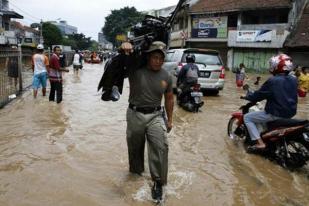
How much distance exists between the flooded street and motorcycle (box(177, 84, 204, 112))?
142 centimetres

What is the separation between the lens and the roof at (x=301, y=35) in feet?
91.3

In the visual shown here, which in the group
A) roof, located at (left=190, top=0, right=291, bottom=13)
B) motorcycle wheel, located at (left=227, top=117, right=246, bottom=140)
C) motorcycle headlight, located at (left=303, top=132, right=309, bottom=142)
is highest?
roof, located at (left=190, top=0, right=291, bottom=13)

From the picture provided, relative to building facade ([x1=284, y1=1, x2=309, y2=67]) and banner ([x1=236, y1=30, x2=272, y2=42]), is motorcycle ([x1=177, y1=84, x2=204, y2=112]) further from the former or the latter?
banner ([x1=236, y1=30, x2=272, y2=42])

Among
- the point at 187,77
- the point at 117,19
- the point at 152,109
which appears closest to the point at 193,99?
the point at 187,77

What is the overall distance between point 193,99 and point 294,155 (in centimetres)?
514

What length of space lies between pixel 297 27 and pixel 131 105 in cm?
2771

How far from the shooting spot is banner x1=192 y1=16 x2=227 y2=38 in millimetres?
34469

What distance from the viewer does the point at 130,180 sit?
17.4 ft

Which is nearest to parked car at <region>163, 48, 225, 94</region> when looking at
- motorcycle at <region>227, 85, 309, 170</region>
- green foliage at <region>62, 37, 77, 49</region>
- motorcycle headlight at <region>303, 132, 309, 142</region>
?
motorcycle at <region>227, 85, 309, 170</region>

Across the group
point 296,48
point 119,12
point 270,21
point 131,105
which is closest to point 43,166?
point 131,105

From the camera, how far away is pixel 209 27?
35719 millimetres

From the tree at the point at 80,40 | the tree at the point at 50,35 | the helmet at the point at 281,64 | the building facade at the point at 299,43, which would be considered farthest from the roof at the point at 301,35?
the tree at the point at 80,40

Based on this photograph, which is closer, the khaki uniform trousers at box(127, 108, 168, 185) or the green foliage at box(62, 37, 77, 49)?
the khaki uniform trousers at box(127, 108, 168, 185)

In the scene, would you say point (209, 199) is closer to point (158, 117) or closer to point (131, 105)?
point (158, 117)
